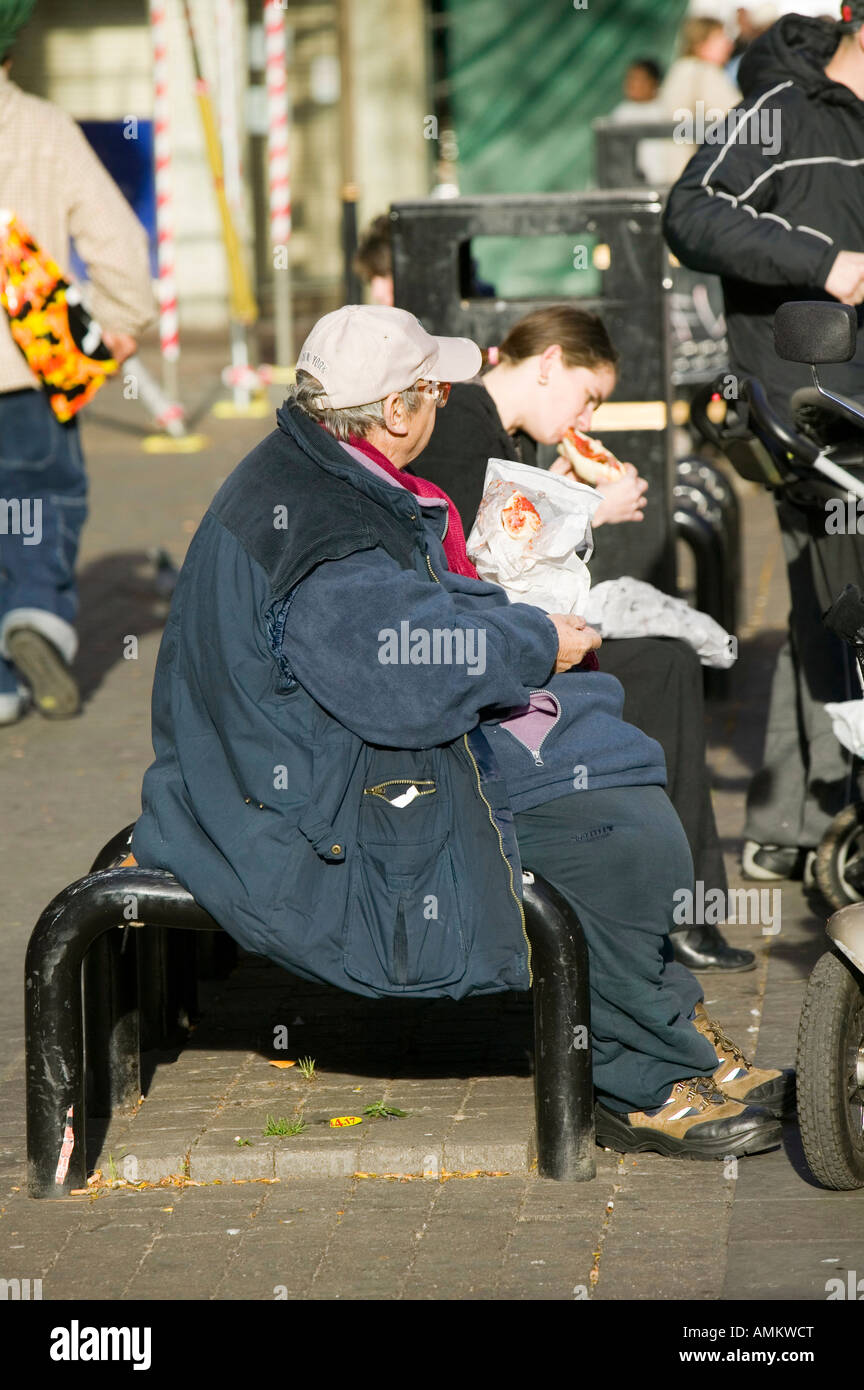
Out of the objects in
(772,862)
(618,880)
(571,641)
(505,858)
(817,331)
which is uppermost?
(817,331)

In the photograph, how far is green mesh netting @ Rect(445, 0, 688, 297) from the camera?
57.4ft

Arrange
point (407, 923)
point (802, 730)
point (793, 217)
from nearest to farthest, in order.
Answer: point (407, 923) → point (793, 217) → point (802, 730)

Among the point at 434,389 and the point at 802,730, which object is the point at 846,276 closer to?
the point at 802,730

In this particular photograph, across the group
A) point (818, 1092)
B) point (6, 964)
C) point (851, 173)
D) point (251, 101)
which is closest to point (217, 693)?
point (818, 1092)

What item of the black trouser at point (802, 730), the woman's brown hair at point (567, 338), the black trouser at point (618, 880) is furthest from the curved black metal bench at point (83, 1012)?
the black trouser at point (802, 730)

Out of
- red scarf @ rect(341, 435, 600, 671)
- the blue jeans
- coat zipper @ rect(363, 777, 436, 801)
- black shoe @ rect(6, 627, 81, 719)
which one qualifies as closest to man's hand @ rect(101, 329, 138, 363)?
the blue jeans

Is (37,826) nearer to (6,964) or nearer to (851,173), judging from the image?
(6,964)

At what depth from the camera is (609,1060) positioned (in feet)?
13.0

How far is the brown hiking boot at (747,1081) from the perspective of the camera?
408cm

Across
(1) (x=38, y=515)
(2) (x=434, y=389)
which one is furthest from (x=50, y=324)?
(2) (x=434, y=389)

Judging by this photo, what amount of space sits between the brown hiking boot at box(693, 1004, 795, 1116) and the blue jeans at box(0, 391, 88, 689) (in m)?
3.67

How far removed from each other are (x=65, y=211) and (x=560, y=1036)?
14.6 ft

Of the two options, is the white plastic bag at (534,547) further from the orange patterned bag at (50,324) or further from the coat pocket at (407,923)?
the orange patterned bag at (50,324)

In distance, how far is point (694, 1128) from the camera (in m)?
3.93
